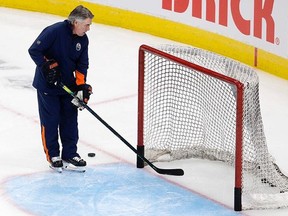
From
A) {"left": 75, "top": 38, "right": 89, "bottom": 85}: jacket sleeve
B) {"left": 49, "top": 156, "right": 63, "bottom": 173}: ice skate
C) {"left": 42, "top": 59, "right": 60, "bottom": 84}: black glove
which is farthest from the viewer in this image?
{"left": 49, "top": 156, "right": 63, "bottom": 173}: ice skate

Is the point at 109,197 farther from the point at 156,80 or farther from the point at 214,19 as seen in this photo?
the point at 214,19

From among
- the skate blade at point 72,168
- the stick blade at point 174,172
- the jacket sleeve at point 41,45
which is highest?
the jacket sleeve at point 41,45

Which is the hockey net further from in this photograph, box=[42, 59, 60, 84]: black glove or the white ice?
box=[42, 59, 60, 84]: black glove

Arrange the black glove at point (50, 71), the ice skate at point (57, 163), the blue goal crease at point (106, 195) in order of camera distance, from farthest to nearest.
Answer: the ice skate at point (57, 163)
the black glove at point (50, 71)
the blue goal crease at point (106, 195)

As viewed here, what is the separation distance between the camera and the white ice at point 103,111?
246 inches

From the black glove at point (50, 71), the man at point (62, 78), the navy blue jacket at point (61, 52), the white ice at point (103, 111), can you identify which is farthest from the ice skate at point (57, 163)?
the black glove at point (50, 71)

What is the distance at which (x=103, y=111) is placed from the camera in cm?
755

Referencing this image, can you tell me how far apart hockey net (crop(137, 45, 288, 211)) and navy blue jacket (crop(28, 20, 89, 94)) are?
17.5 inches

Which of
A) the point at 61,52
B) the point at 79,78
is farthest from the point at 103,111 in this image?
the point at 61,52

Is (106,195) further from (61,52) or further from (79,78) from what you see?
(61,52)

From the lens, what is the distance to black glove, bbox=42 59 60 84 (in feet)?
19.2

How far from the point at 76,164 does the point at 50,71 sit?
2.40 ft

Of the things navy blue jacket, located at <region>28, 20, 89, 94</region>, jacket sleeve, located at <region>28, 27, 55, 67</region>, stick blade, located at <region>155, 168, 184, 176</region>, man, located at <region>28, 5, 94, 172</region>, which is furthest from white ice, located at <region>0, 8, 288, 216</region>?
jacket sleeve, located at <region>28, 27, 55, 67</region>

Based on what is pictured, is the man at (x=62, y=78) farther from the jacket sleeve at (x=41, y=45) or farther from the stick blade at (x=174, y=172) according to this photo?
the stick blade at (x=174, y=172)
